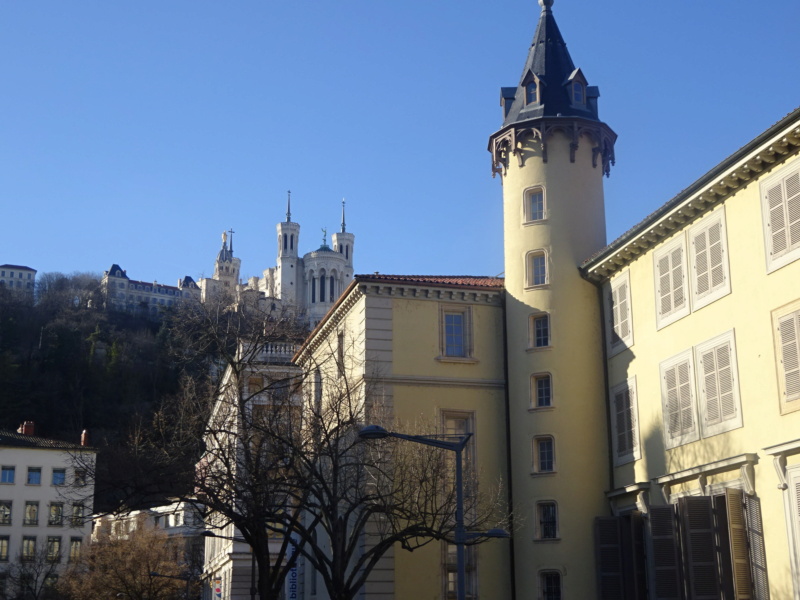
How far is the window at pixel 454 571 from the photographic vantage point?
109 ft

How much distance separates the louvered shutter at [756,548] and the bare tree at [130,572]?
121 ft

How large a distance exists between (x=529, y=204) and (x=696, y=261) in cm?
874

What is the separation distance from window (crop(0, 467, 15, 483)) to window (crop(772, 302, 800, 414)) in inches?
2985

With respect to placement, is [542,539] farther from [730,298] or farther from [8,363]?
[8,363]

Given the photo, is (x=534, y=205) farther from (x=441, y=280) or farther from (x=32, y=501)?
(x=32, y=501)

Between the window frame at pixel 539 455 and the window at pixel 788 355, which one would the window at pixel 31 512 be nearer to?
the window frame at pixel 539 455

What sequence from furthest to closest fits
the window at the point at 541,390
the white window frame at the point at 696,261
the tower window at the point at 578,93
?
the tower window at the point at 578,93 < the window at the point at 541,390 < the white window frame at the point at 696,261

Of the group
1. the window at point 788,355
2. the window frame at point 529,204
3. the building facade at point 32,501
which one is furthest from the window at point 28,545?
the window at point 788,355

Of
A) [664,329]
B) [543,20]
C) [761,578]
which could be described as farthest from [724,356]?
[543,20]

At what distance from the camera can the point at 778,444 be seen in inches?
963

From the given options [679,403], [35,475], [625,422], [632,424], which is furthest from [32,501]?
[679,403]

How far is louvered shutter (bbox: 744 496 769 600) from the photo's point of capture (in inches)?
989

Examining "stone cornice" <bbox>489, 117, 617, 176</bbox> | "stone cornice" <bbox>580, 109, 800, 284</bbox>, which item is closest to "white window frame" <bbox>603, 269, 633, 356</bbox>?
"stone cornice" <bbox>580, 109, 800, 284</bbox>

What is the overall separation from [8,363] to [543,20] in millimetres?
95653
